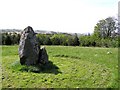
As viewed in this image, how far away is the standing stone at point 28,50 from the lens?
11484mm

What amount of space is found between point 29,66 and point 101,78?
11.2 feet

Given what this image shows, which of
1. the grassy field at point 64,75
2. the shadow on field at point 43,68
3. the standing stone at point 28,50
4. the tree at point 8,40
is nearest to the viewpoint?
the grassy field at point 64,75

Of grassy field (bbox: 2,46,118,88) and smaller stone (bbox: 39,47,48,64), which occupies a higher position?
smaller stone (bbox: 39,47,48,64)

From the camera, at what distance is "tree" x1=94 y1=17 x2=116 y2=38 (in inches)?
1978

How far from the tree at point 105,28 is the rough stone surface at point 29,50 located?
39.2 metres

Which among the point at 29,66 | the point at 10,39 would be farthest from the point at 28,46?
the point at 10,39

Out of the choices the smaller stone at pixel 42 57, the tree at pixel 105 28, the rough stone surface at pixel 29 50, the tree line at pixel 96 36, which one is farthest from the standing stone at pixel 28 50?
the tree at pixel 105 28

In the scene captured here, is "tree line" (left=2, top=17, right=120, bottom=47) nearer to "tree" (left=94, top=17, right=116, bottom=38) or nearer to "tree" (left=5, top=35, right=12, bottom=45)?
"tree" (left=94, top=17, right=116, bottom=38)

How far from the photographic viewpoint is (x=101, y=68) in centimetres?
1195

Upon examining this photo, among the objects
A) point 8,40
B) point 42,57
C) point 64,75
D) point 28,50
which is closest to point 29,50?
point 28,50

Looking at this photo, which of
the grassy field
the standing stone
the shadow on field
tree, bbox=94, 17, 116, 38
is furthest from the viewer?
tree, bbox=94, 17, 116, 38

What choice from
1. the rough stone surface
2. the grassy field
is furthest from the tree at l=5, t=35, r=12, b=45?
the rough stone surface

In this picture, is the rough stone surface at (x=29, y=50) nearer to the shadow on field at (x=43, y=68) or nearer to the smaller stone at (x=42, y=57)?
the smaller stone at (x=42, y=57)

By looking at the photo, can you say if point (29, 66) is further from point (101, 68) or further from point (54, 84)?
point (101, 68)
